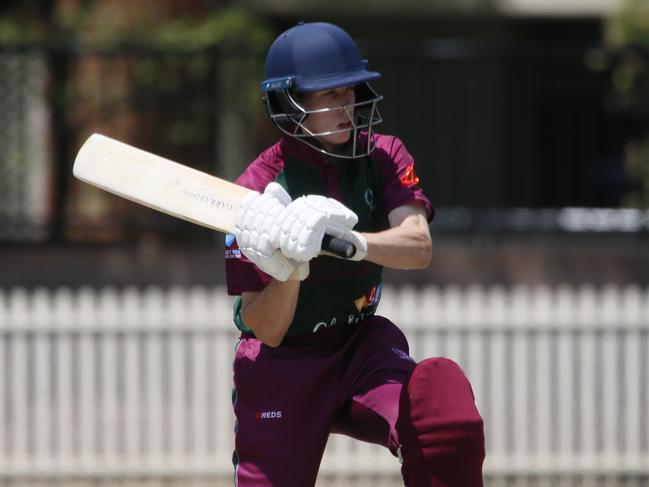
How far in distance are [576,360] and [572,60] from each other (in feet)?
8.43

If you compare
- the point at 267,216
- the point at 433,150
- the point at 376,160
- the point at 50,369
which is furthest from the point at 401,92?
the point at 267,216

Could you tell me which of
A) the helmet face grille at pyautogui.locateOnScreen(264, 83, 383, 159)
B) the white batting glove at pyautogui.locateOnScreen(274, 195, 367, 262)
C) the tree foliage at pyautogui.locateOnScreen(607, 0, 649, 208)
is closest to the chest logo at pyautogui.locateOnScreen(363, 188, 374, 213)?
the helmet face grille at pyautogui.locateOnScreen(264, 83, 383, 159)

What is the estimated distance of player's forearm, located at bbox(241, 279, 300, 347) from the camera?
11.1ft

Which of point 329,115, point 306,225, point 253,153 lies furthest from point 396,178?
point 253,153

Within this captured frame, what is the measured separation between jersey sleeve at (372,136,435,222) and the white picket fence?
3406 millimetres

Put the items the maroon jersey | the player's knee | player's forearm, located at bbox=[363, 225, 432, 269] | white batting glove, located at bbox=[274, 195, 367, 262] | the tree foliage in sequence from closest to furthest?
1. white batting glove, located at bbox=[274, 195, 367, 262]
2. the player's knee
3. player's forearm, located at bbox=[363, 225, 432, 269]
4. the maroon jersey
5. the tree foliage

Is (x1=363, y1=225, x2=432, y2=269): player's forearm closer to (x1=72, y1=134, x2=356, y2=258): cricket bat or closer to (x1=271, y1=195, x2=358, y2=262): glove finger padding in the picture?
(x1=271, y1=195, x2=358, y2=262): glove finger padding

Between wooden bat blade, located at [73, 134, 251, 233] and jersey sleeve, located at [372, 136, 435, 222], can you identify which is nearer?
wooden bat blade, located at [73, 134, 251, 233]

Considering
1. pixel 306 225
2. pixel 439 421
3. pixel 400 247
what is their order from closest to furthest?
pixel 306 225 < pixel 439 421 < pixel 400 247

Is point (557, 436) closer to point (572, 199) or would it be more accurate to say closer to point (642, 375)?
point (642, 375)

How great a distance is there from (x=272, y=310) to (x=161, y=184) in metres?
0.43

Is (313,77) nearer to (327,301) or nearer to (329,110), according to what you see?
(329,110)

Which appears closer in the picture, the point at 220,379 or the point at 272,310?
the point at 272,310

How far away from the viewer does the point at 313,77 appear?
343cm
